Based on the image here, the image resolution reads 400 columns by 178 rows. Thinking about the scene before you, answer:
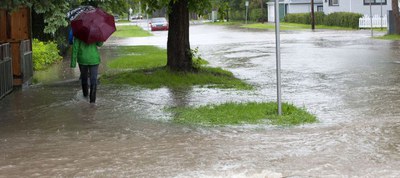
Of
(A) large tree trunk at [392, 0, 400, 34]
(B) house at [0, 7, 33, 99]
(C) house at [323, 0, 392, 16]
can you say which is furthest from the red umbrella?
(C) house at [323, 0, 392, 16]

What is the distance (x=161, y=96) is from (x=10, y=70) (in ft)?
10.4

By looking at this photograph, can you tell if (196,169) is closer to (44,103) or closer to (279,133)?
(279,133)

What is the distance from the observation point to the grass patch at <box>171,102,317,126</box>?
962 cm

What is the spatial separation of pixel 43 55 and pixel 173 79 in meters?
7.56

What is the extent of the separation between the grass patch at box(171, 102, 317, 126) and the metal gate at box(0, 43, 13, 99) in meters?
3.78

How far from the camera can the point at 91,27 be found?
11.9 meters

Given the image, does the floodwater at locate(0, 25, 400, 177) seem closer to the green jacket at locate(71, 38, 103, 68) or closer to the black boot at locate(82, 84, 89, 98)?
the black boot at locate(82, 84, 89, 98)

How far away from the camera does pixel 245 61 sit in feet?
74.8

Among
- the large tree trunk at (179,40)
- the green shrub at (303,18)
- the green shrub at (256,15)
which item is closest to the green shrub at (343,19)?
the green shrub at (303,18)

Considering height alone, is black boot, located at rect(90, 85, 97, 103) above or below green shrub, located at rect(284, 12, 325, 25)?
below

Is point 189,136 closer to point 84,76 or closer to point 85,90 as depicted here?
point 84,76

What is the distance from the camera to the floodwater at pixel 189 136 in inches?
272

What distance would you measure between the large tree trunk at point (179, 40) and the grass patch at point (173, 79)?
275 mm

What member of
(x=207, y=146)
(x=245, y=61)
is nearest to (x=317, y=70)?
(x=245, y=61)
